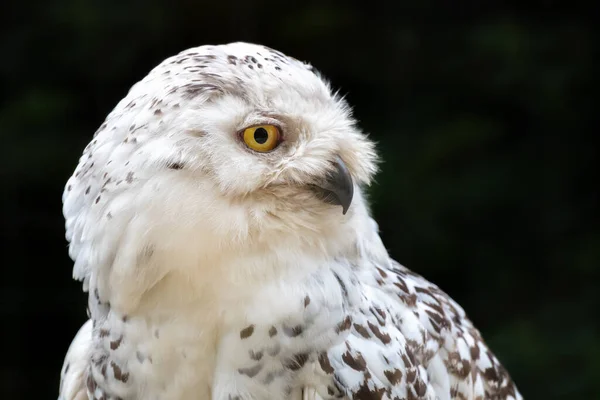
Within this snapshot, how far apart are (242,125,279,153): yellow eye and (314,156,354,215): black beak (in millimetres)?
115

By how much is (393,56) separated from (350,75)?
0.61ft

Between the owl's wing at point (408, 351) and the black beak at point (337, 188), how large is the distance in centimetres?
18

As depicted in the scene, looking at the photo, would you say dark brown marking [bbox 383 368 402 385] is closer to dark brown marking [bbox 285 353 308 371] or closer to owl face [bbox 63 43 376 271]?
dark brown marking [bbox 285 353 308 371]

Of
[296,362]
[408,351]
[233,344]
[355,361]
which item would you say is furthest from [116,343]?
[408,351]

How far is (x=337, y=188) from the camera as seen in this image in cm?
150

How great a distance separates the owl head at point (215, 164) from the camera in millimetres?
1424

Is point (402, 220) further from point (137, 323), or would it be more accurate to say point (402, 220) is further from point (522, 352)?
point (137, 323)

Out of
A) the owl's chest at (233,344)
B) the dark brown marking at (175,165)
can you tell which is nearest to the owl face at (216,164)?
the dark brown marking at (175,165)

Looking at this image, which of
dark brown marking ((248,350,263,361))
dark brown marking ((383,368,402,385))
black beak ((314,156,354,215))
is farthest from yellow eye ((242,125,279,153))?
dark brown marking ((383,368,402,385))

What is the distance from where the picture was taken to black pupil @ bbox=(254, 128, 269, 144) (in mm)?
1454

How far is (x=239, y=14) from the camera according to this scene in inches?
125

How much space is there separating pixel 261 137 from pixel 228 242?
0.62 ft

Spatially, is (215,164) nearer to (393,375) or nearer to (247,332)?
(247,332)

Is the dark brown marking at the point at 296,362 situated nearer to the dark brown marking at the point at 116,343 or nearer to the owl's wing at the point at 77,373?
the dark brown marking at the point at 116,343
